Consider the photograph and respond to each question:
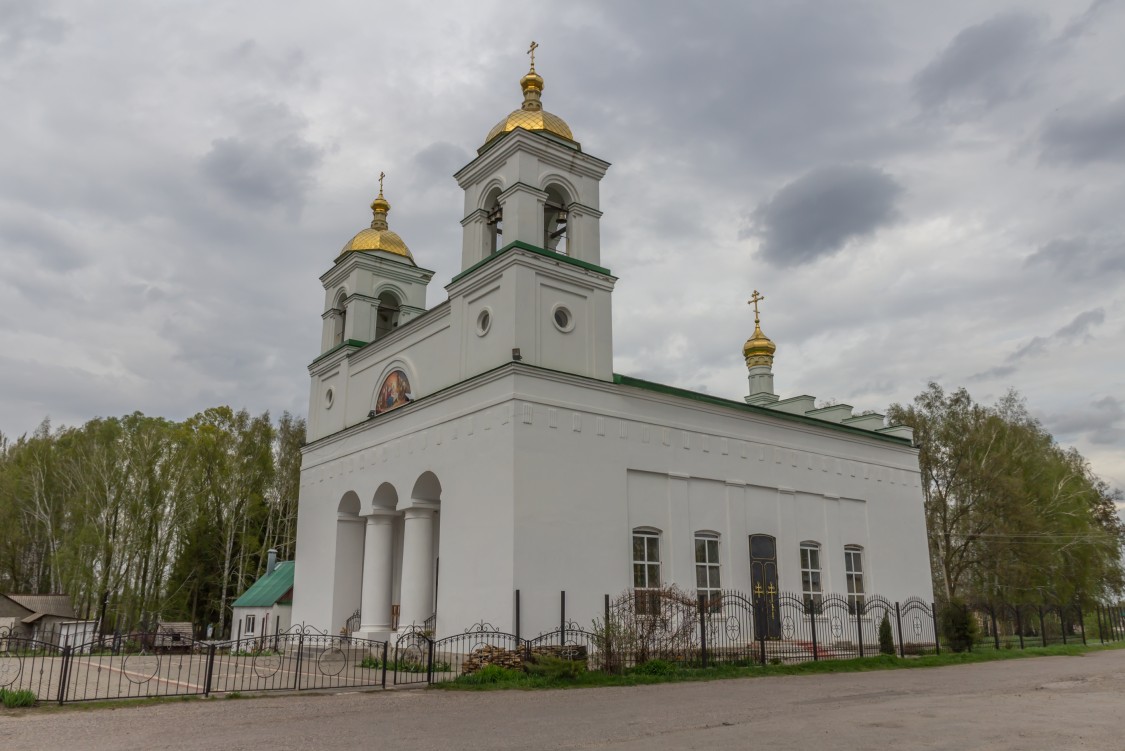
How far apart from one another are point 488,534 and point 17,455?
1390 inches

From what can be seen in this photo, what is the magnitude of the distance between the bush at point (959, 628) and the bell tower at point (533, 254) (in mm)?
11154

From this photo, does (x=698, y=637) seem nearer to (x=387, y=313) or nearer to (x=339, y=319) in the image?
(x=387, y=313)

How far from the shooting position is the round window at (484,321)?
18891 mm

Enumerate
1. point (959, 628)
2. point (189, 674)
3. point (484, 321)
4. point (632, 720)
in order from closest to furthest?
point (632, 720) < point (189, 674) < point (484, 321) < point (959, 628)

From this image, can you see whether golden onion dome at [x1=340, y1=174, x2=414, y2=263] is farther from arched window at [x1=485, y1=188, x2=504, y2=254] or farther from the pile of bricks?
the pile of bricks

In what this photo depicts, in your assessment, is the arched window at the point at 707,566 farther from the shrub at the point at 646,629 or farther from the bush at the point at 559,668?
the bush at the point at 559,668

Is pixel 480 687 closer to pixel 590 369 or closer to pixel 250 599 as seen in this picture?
pixel 590 369

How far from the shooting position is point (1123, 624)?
30734 mm

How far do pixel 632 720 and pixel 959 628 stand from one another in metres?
15.1

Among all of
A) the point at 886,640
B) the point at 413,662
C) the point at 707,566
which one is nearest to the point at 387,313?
the point at 413,662

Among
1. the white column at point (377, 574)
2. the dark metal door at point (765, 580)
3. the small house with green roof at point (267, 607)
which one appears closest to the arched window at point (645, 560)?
the dark metal door at point (765, 580)

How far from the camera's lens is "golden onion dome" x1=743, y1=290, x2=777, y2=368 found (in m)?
30.3

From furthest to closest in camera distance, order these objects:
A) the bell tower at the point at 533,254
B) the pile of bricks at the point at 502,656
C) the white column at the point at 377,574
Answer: the white column at the point at 377,574, the bell tower at the point at 533,254, the pile of bricks at the point at 502,656

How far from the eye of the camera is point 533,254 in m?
18.6
